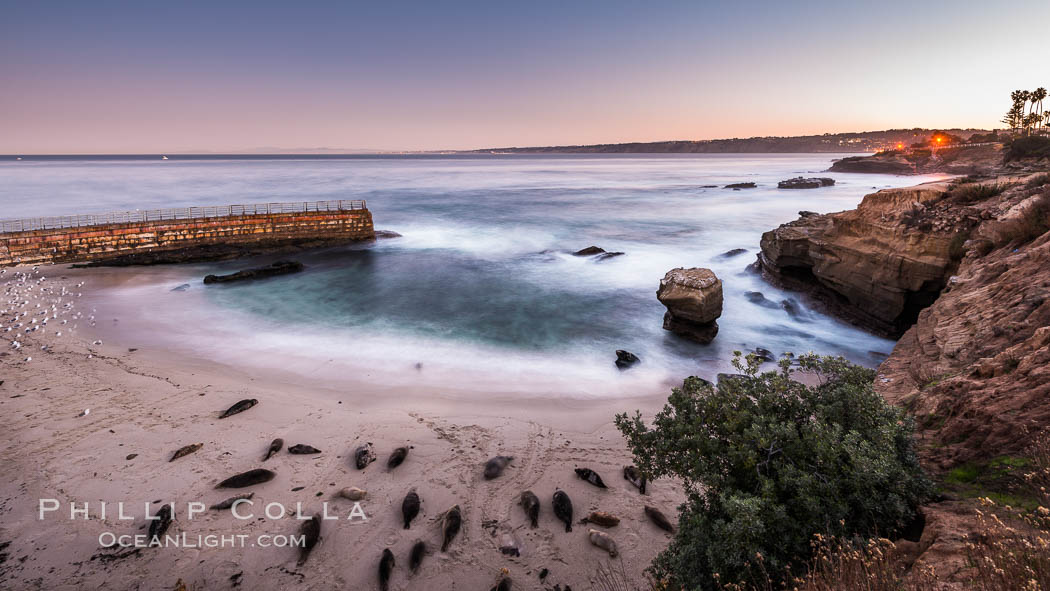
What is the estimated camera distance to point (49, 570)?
6.13 metres

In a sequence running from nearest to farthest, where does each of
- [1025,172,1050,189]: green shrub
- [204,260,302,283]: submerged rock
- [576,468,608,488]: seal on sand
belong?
[576,468,608,488]: seal on sand → [1025,172,1050,189]: green shrub → [204,260,302,283]: submerged rock

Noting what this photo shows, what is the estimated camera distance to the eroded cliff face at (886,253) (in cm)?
1362

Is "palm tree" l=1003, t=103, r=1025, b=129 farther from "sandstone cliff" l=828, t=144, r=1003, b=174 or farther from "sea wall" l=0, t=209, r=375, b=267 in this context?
"sea wall" l=0, t=209, r=375, b=267

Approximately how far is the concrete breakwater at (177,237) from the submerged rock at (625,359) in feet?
77.0

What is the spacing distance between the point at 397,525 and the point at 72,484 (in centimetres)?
584

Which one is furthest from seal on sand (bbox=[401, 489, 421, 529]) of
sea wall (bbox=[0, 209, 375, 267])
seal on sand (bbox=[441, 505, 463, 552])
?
sea wall (bbox=[0, 209, 375, 267])

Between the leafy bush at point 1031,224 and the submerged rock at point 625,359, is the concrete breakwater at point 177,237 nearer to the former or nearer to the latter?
the submerged rock at point 625,359

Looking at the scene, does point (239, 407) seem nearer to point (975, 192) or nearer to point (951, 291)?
point (951, 291)

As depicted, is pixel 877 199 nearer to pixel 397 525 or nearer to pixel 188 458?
pixel 397 525

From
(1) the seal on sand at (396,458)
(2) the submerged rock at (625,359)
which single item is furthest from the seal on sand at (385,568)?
(2) the submerged rock at (625,359)

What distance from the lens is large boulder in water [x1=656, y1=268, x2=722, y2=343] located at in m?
14.6

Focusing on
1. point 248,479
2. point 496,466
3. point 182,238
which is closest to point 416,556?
point 496,466

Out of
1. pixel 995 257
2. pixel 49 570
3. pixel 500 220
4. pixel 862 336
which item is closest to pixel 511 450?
pixel 49 570

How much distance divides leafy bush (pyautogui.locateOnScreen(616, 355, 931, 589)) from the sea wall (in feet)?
95.8
